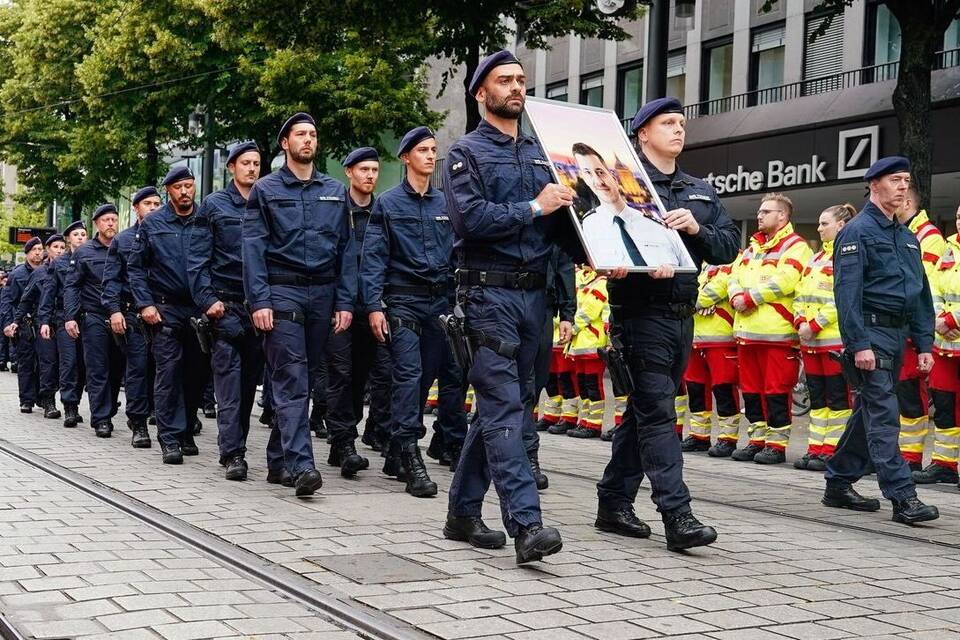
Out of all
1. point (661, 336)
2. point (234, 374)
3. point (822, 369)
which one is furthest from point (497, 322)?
Answer: point (822, 369)

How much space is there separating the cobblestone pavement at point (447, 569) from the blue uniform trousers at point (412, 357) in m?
0.46

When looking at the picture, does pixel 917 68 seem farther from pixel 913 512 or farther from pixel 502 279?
pixel 502 279

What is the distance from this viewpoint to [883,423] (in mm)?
8062

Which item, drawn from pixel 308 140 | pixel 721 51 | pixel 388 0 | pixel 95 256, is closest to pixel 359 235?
pixel 308 140

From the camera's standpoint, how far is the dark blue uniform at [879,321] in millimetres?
8062

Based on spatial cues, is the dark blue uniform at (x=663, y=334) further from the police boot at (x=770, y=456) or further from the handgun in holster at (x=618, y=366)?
the police boot at (x=770, y=456)

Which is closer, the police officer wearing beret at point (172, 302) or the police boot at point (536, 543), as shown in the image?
the police boot at point (536, 543)

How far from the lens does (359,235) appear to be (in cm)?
1063

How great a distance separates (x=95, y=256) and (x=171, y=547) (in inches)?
283

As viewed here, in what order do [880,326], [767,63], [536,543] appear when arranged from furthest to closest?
[767,63] → [880,326] → [536,543]

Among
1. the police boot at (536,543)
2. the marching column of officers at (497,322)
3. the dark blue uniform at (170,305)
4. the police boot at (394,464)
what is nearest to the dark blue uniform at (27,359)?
the marching column of officers at (497,322)

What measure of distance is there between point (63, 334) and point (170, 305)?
13.9 feet

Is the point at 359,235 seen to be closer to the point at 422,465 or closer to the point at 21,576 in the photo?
the point at 422,465

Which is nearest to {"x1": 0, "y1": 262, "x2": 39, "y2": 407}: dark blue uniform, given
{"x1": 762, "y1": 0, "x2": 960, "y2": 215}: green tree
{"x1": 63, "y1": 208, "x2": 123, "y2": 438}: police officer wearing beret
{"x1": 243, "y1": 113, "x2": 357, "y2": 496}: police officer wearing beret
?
{"x1": 63, "y1": 208, "x2": 123, "y2": 438}: police officer wearing beret
